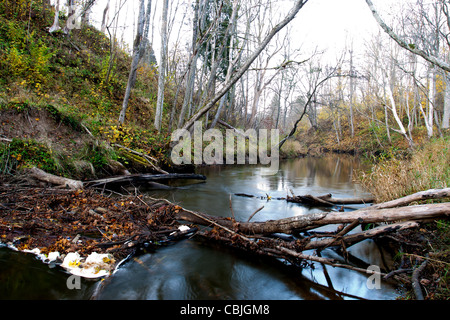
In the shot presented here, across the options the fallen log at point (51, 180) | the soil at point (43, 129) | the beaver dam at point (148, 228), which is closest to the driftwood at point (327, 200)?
the beaver dam at point (148, 228)

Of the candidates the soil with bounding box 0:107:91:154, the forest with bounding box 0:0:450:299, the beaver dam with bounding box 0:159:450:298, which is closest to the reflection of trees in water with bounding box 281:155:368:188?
the forest with bounding box 0:0:450:299

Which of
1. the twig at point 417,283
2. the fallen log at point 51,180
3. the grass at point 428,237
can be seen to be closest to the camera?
the twig at point 417,283

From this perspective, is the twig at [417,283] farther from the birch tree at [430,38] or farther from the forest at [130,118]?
the birch tree at [430,38]

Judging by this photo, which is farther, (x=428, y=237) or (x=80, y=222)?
(x=80, y=222)

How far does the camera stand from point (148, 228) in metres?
3.66

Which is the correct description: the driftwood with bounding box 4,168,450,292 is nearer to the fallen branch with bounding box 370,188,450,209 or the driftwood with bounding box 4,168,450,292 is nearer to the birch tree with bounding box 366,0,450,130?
the fallen branch with bounding box 370,188,450,209

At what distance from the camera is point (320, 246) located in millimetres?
3016

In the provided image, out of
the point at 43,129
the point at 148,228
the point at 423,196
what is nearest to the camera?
the point at 423,196

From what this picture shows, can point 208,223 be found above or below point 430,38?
below

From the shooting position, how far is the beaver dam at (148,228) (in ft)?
8.84

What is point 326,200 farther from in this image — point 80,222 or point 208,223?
point 80,222

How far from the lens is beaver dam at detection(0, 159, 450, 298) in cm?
269

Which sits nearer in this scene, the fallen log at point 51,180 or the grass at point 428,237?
the grass at point 428,237

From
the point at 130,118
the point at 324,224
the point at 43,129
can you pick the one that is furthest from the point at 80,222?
the point at 130,118
